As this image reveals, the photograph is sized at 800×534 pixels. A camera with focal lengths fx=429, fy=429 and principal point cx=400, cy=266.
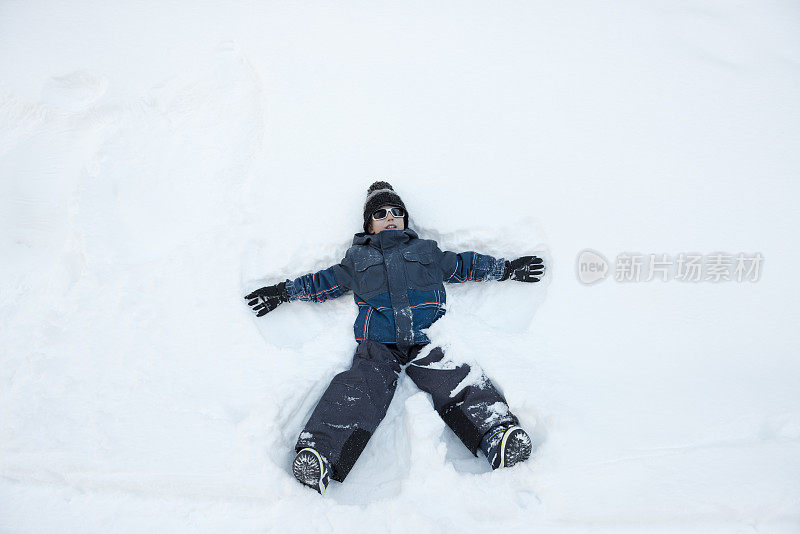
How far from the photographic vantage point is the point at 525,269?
7.68ft

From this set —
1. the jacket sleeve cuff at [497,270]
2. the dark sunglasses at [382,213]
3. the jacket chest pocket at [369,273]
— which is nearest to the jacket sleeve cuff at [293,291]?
the jacket chest pocket at [369,273]

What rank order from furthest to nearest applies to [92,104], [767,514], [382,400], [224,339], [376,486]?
[92,104]
[224,339]
[382,400]
[376,486]
[767,514]

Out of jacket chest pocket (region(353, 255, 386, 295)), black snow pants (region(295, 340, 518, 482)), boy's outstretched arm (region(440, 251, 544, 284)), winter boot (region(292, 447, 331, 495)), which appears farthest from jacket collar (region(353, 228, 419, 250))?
winter boot (region(292, 447, 331, 495))

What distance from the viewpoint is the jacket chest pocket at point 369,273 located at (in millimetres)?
2279

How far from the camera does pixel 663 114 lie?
2.56 meters

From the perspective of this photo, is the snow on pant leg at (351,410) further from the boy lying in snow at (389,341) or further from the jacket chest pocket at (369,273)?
the jacket chest pocket at (369,273)

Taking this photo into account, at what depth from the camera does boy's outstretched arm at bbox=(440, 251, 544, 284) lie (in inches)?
91.9

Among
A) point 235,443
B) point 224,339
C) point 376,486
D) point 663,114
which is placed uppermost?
point 663,114

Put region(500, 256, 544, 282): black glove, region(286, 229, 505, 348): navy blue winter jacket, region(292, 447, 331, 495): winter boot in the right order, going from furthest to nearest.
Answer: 1. region(500, 256, 544, 282): black glove
2. region(286, 229, 505, 348): navy blue winter jacket
3. region(292, 447, 331, 495): winter boot

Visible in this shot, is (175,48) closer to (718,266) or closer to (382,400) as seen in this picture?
(382,400)

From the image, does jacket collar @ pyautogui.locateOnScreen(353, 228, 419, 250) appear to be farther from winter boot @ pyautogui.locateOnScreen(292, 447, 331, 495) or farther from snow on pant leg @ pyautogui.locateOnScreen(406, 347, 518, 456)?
winter boot @ pyautogui.locateOnScreen(292, 447, 331, 495)

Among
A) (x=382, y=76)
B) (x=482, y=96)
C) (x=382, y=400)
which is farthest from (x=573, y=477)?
(x=382, y=76)

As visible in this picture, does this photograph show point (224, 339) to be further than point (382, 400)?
Yes

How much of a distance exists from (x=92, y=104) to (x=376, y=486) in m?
2.68
